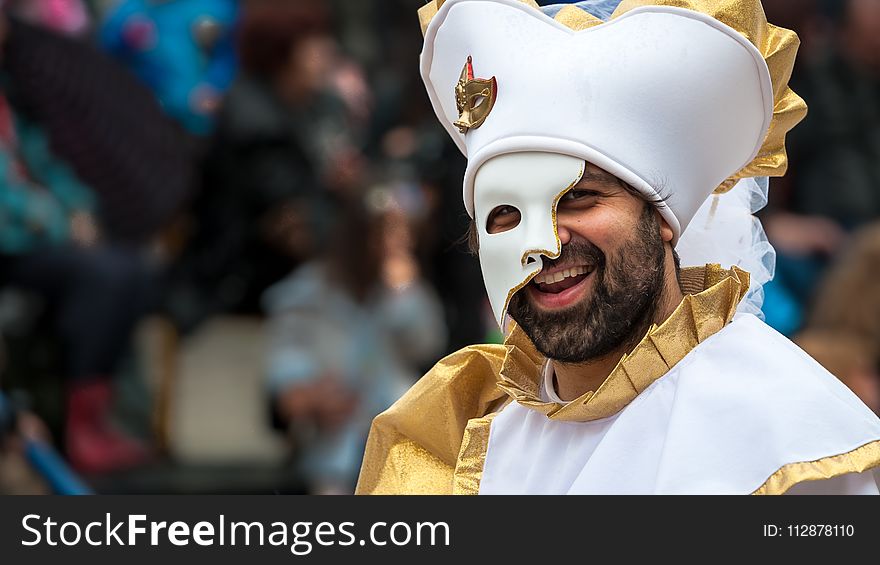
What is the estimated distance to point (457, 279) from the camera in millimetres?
6566

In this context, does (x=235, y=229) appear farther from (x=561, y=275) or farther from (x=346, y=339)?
(x=561, y=275)

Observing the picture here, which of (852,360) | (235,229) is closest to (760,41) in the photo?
(852,360)

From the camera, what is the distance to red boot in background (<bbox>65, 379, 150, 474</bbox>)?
6398mm

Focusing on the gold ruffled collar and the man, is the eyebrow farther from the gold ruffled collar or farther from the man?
the gold ruffled collar

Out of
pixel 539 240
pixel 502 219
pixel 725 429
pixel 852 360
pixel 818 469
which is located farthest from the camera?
pixel 852 360

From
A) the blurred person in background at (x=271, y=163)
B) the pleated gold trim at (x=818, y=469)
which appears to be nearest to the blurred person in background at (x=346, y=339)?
the blurred person in background at (x=271, y=163)

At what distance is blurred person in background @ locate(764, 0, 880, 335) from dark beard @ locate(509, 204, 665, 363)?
2858 millimetres

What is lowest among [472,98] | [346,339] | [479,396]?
[346,339]

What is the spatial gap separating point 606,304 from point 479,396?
2.05 ft

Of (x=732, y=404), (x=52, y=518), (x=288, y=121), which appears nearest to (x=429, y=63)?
(x=732, y=404)

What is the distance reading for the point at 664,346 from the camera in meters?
3.04

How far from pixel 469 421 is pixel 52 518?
3.17 feet

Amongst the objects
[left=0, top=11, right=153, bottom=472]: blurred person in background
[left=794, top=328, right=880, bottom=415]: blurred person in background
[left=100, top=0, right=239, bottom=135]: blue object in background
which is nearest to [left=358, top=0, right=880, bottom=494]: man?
[left=794, top=328, right=880, bottom=415]: blurred person in background

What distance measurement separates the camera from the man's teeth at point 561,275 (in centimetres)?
307
